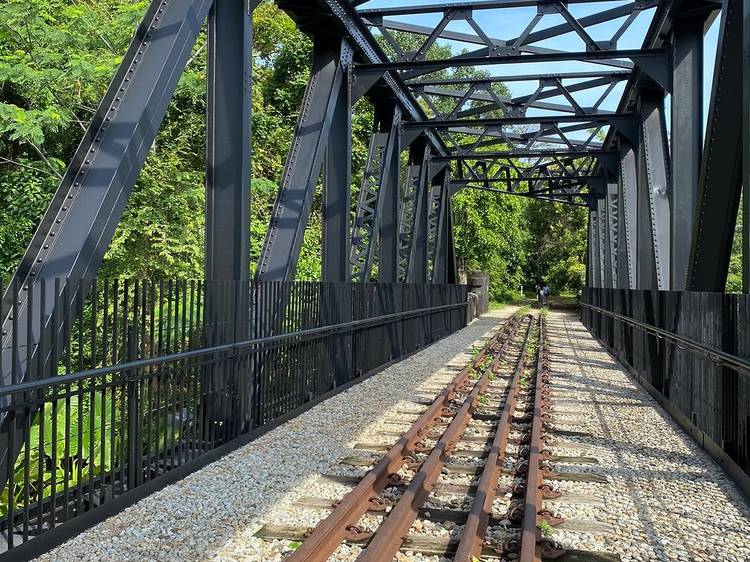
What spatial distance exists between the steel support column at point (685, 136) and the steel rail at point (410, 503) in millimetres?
4620

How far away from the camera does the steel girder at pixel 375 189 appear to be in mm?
14219

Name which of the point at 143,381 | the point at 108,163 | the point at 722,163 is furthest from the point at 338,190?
the point at 143,381

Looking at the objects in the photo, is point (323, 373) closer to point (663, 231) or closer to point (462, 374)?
point (462, 374)

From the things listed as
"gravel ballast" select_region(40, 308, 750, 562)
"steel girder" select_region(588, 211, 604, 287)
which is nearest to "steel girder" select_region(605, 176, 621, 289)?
"steel girder" select_region(588, 211, 604, 287)

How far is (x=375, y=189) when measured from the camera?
15.1 meters

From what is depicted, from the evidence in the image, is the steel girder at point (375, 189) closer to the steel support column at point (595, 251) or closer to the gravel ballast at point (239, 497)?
the gravel ballast at point (239, 497)

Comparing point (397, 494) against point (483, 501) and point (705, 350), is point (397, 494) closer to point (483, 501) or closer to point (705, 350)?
point (483, 501)

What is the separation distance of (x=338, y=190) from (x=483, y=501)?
8.18 m

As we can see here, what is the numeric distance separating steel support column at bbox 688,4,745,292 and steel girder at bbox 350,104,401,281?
22.8ft

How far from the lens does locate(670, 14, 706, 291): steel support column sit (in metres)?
10.3

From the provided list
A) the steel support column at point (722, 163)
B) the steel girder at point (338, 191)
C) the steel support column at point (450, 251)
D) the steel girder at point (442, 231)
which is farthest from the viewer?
the steel support column at point (450, 251)

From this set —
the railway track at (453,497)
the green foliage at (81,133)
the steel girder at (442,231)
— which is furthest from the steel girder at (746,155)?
the steel girder at (442,231)

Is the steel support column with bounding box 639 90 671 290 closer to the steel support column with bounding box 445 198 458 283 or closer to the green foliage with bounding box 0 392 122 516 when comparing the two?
the green foliage with bounding box 0 392 122 516

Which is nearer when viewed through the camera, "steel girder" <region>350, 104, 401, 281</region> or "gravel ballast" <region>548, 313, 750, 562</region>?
"gravel ballast" <region>548, 313, 750, 562</region>
